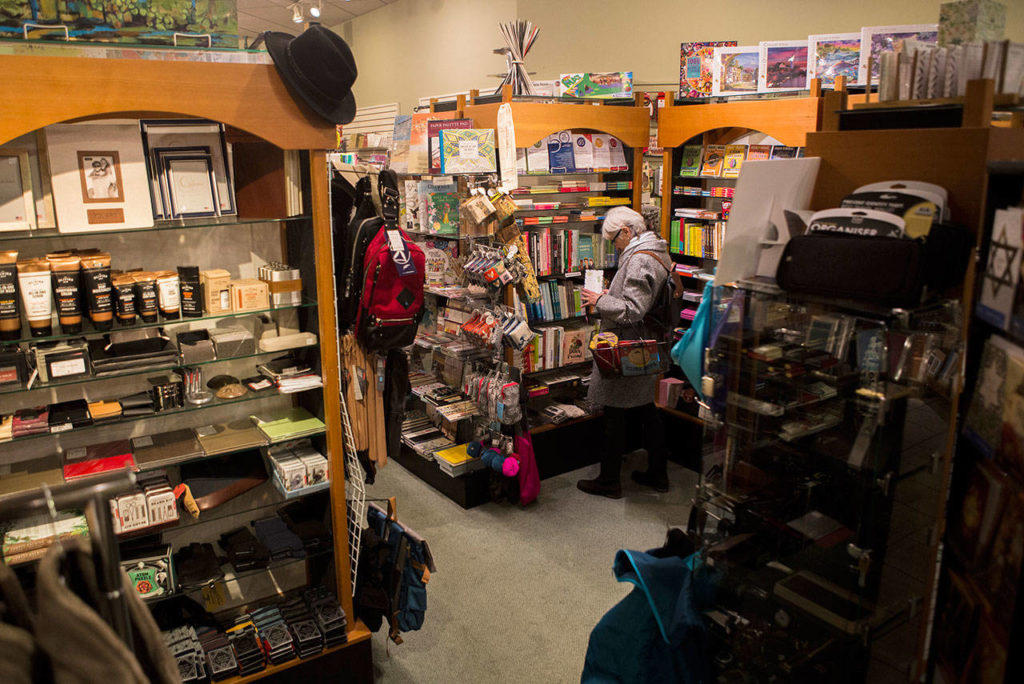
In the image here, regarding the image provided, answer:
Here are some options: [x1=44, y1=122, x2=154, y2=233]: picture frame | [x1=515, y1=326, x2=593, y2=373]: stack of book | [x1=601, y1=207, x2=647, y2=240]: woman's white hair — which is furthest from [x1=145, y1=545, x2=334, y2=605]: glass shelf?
[x1=601, y1=207, x2=647, y2=240]: woman's white hair

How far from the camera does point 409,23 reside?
9.80 metres

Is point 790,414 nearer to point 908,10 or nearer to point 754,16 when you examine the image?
point 908,10

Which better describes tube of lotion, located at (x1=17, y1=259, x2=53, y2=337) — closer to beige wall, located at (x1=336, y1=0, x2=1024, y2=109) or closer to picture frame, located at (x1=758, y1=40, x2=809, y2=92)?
picture frame, located at (x1=758, y1=40, x2=809, y2=92)

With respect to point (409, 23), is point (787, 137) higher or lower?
lower

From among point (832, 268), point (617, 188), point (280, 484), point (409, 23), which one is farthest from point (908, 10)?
point (409, 23)

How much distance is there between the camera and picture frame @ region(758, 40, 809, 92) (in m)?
4.51

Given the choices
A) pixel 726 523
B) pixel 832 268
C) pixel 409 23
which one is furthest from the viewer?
pixel 409 23

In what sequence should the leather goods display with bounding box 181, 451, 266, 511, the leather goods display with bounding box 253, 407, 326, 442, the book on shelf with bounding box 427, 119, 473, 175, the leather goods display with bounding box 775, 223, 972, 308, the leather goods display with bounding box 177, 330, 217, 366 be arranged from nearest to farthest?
the leather goods display with bounding box 775, 223, 972, 308, the leather goods display with bounding box 177, 330, 217, 366, the leather goods display with bounding box 181, 451, 266, 511, the leather goods display with bounding box 253, 407, 326, 442, the book on shelf with bounding box 427, 119, 473, 175

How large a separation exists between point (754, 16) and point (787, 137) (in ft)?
6.25

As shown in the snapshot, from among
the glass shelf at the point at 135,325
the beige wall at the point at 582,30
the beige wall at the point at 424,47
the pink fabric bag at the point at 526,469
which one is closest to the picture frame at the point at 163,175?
the glass shelf at the point at 135,325

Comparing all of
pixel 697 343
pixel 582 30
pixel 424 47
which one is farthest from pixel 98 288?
pixel 424 47

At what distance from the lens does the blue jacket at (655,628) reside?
220 cm

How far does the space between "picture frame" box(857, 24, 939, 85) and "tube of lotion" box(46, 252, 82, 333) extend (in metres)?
4.04

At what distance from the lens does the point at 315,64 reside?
2.65 meters
